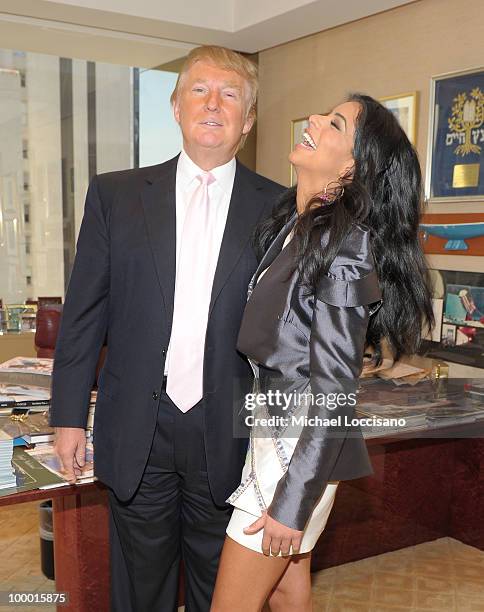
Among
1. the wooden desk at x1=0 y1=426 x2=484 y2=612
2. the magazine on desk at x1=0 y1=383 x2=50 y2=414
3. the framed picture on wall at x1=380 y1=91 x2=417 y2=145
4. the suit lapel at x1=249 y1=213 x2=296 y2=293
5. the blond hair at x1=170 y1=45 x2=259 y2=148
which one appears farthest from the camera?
the framed picture on wall at x1=380 y1=91 x2=417 y2=145

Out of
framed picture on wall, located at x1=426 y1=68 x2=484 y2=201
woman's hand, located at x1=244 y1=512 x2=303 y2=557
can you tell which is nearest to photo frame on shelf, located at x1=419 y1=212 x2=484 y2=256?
framed picture on wall, located at x1=426 y1=68 x2=484 y2=201

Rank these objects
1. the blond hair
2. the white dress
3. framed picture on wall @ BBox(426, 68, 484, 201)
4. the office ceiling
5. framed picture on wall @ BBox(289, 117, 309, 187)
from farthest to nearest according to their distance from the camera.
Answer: framed picture on wall @ BBox(289, 117, 309, 187), the office ceiling, framed picture on wall @ BBox(426, 68, 484, 201), the blond hair, the white dress

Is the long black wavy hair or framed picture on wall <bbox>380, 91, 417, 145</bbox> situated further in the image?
framed picture on wall <bbox>380, 91, 417, 145</bbox>

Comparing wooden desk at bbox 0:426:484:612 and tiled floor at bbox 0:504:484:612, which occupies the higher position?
wooden desk at bbox 0:426:484:612

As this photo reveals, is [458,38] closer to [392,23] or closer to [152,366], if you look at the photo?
[392,23]

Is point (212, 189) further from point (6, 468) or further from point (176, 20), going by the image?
point (176, 20)

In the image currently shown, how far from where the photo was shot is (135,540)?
1838 millimetres

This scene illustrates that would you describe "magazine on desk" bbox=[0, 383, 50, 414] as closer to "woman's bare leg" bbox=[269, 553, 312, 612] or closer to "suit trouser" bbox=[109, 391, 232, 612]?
"suit trouser" bbox=[109, 391, 232, 612]

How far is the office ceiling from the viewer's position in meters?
3.71

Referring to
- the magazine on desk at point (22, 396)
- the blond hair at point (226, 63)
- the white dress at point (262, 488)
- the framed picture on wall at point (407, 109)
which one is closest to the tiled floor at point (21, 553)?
the magazine on desk at point (22, 396)

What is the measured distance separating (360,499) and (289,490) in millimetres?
1676

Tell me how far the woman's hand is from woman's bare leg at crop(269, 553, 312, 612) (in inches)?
9.1

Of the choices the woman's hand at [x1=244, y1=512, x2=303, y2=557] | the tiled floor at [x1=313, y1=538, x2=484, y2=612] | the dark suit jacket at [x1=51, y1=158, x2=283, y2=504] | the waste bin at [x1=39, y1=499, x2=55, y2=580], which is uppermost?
the dark suit jacket at [x1=51, y1=158, x2=283, y2=504]

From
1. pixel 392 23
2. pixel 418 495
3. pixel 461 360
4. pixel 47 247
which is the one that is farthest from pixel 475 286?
pixel 47 247
